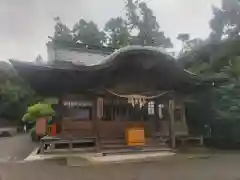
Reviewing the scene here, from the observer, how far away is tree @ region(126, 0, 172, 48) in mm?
17703

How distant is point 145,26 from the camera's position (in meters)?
19.4

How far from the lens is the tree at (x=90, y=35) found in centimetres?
1754

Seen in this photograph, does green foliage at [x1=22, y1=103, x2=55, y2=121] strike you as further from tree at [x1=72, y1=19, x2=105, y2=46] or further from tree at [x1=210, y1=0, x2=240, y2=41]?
tree at [x1=210, y1=0, x2=240, y2=41]

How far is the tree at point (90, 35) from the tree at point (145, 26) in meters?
2.12

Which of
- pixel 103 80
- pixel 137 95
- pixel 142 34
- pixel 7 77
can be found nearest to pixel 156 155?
pixel 137 95

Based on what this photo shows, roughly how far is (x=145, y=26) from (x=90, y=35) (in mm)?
3720

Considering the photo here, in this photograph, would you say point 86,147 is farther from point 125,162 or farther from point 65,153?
point 125,162

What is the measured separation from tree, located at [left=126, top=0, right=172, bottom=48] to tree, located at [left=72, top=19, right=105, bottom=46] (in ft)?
6.95

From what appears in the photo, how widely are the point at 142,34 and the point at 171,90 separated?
1063 cm

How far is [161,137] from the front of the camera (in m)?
8.84

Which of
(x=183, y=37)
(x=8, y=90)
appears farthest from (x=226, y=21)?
(x=8, y=90)

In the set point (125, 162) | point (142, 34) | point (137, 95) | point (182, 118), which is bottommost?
point (125, 162)

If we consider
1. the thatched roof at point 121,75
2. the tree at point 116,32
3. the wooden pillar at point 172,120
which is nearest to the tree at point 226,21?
the thatched roof at point 121,75

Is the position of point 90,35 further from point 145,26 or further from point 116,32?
point 145,26
